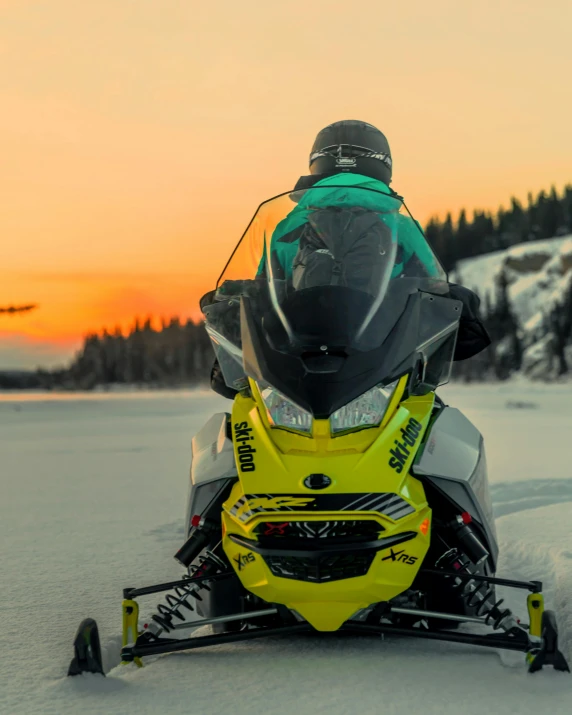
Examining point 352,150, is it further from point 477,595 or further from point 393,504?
point 477,595

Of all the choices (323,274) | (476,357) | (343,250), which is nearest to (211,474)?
(323,274)

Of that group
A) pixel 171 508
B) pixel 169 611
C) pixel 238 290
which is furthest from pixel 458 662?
pixel 171 508

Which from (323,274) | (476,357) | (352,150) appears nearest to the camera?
(323,274)

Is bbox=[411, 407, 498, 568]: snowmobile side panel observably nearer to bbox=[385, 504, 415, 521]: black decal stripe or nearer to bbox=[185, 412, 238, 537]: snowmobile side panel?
bbox=[385, 504, 415, 521]: black decal stripe

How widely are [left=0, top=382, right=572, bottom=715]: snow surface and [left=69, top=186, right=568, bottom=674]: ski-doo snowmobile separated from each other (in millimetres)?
108

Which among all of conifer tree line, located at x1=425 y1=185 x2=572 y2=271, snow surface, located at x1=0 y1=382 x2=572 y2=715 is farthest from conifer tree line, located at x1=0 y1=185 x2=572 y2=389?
snow surface, located at x1=0 y1=382 x2=572 y2=715

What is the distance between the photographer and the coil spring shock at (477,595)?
2777 mm

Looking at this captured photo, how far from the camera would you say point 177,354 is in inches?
5138

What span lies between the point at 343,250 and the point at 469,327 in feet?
2.03

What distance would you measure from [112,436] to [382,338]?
13.0 metres

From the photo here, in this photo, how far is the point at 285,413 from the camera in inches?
111

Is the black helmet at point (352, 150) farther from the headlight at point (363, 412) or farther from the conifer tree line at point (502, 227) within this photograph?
the conifer tree line at point (502, 227)

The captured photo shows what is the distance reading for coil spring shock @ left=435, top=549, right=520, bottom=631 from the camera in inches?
109

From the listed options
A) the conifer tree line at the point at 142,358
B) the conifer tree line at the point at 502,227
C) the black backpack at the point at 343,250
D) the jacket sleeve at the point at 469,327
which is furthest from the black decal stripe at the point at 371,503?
the conifer tree line at the point at 502,227
